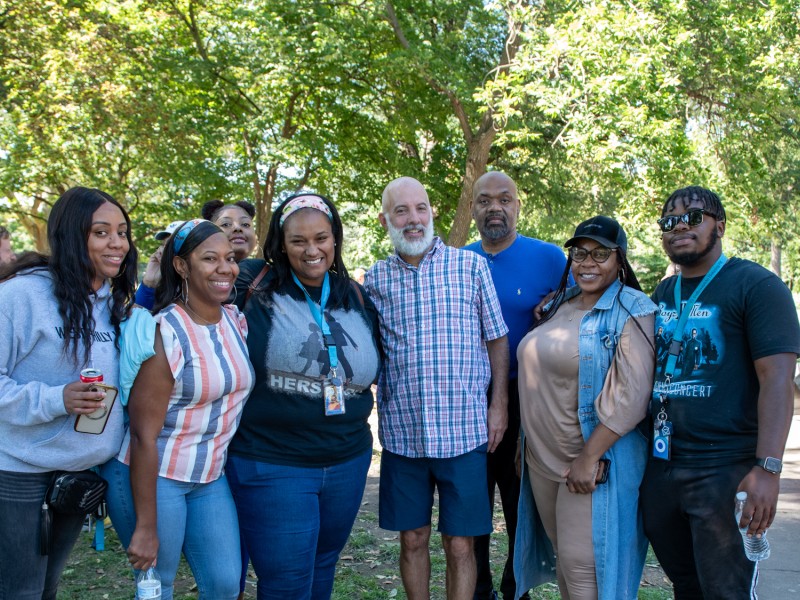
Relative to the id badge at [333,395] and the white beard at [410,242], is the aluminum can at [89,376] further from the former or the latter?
the white beard at [410,242]

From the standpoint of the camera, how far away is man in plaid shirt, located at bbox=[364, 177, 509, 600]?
367cm

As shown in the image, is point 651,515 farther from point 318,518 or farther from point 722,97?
point 722,97

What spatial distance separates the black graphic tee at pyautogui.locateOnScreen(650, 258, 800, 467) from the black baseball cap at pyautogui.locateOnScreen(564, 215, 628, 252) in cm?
51

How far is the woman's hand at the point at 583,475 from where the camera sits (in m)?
3.27

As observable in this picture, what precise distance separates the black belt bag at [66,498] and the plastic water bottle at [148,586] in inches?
13.5

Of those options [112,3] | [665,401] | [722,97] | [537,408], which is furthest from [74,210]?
[722,97]

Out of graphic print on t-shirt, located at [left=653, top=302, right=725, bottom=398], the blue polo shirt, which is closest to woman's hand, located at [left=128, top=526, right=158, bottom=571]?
the blue polo shirt

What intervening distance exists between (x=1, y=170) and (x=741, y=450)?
1378 cm

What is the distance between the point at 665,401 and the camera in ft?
10.5

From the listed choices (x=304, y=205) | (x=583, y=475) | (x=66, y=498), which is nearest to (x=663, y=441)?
(x=583, y=475)

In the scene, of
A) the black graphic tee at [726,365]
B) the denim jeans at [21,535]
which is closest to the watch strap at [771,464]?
the black graphic tee at [726,365]

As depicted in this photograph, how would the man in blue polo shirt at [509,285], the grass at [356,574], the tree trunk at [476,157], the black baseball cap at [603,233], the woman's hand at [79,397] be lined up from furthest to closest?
1. the tree trunk at [476,157]
2. the grass at [356,574]
3. the man in blue polo shirt at [509,285]
4. the black baseball cap at [603,233]
5. the woman's hand at [79,397]

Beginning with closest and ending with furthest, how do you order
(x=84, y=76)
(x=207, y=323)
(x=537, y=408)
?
(x=207, y=323) → (x=537, y=408) → (x=84, y=76)

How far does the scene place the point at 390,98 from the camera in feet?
49.8
